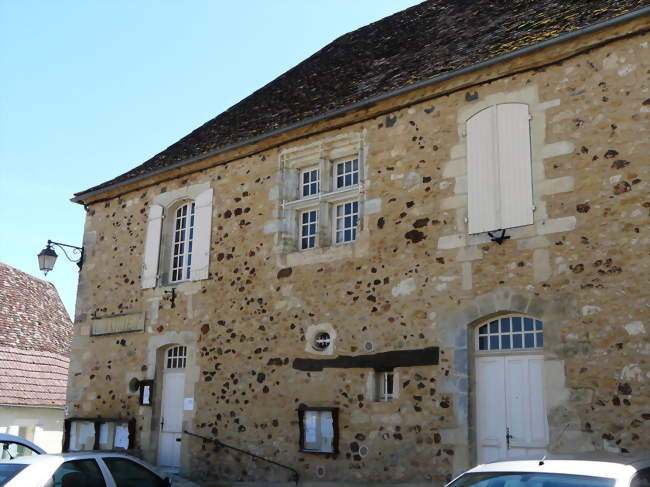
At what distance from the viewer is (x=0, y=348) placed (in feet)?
64.3

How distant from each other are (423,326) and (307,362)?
1929mm

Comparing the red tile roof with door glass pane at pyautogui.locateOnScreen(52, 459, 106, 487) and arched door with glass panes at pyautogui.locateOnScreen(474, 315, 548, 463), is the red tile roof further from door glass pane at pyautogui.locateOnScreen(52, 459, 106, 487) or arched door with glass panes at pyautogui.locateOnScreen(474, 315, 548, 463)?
arched door with glass panes at pyautogui.locateOnScreen(474, 315, 548, 463)

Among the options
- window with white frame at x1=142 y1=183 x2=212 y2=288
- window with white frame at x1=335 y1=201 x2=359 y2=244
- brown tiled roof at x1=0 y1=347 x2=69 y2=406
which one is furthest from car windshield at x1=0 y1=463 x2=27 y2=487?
brown tiled roof at x1=0 y1=347 x2=69 y2=406

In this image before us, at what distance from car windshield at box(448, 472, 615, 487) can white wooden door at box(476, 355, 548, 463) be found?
3878 mm

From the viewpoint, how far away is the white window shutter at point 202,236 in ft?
40.6

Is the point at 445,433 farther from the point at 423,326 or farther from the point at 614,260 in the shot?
the point at 614,260

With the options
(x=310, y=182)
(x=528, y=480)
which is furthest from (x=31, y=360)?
(x=528, y=480)

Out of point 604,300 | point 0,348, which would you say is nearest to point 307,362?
point 604,300

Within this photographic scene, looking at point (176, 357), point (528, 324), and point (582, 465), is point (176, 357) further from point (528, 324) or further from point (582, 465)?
point (582, 465)

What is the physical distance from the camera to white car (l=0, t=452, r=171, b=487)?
6520mm

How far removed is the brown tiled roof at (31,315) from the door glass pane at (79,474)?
1424 cm

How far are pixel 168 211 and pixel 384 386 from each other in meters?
5.59

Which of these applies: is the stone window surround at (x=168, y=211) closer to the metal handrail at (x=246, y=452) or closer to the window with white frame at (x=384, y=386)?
the metal handrail at (x=246, y=452)

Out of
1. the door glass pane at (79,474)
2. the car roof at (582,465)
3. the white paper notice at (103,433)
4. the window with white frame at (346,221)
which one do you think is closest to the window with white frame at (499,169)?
the window with white frame at (346,221)
